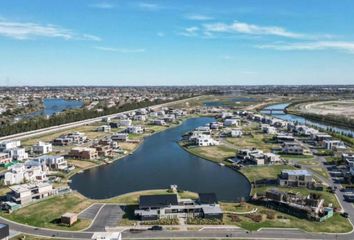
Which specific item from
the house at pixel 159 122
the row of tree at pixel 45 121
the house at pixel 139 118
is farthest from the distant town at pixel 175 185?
the house at pixel 139 118

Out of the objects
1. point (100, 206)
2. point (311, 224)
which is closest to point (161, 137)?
point (100, 206)

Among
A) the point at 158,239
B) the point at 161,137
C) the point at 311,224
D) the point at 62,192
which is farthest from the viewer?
the point at 161,137

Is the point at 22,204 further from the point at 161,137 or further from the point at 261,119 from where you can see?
the point at 261,119

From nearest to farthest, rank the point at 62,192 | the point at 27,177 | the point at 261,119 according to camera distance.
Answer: the point at 62,192, the point at 27,177, the point at 261,119

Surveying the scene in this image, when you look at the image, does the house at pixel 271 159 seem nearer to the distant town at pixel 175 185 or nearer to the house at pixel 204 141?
the distant town at pixel 175 185

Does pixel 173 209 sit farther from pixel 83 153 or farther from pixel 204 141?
pixel 204 141

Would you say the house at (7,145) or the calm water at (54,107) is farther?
the calm water at (54,107)

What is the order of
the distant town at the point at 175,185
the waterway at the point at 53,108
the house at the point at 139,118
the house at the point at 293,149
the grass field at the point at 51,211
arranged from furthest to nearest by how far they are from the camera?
1. the waterway at the point at 53,108
2. the house at the point at 139,118
3. the house at the point at 293,149
4. the grass field at the point at 51,211
5. the distant town at the point at 175,185

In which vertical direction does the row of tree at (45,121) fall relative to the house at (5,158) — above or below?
above
